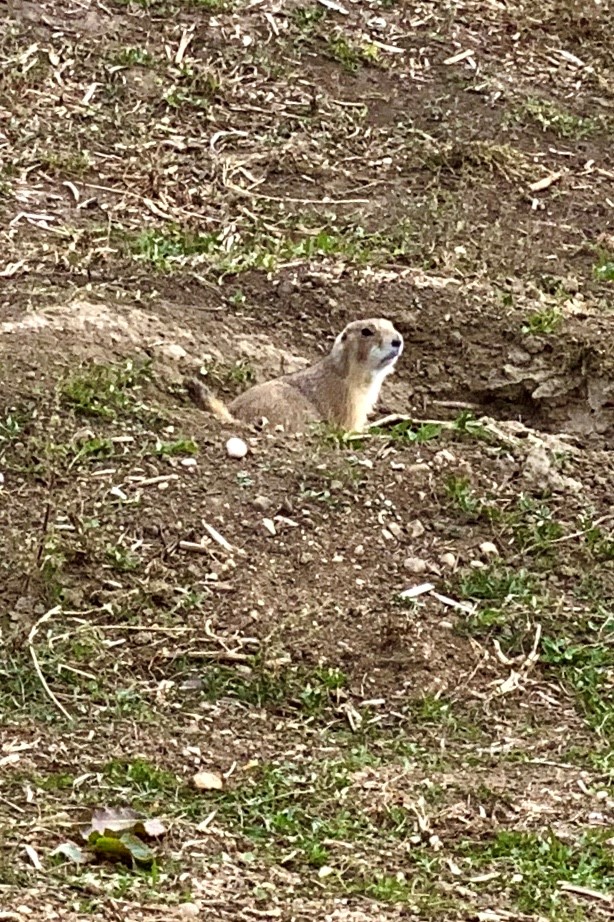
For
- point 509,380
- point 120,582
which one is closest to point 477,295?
point 509,380

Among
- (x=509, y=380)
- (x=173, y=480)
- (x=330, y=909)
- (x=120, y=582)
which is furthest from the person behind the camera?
(x=509, y=380)

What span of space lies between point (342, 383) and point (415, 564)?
1.74 m

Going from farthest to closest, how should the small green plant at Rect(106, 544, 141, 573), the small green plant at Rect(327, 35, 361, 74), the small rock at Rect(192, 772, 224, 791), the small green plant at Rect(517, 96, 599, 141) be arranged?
the small green plant at Rect(327, 35, 361, 74), the small green plant at Rect(517, 96, 599, 141), the small green plant at Rect(106, 544, 141, 573), the small rock at Rect(192, 772, 224, 791)

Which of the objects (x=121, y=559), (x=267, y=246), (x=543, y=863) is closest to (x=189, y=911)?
(x=543, y=863)

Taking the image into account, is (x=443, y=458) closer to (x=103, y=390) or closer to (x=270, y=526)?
(x=270, y=526)

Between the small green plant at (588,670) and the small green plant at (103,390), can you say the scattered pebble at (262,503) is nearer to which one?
the small green plant at (103,390)

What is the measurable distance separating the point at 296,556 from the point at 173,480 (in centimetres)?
54

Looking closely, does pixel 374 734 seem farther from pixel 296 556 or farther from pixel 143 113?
pixel 143 113

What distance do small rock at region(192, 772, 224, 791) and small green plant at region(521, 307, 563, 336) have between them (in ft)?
11.6

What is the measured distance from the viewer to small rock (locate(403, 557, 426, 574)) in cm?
542

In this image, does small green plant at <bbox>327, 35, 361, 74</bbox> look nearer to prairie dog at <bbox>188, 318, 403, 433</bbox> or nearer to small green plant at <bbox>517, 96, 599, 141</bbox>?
small green plant at <bbox>517, 96, 599, 141</bbox>

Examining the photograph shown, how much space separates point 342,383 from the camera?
7.04 meters

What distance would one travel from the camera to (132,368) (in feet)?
20.7

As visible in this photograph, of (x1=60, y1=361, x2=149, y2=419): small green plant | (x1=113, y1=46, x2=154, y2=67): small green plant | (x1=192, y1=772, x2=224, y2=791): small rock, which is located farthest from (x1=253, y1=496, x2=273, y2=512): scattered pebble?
(x1=113, y1=46, x2=154, y2=67): small green plant
